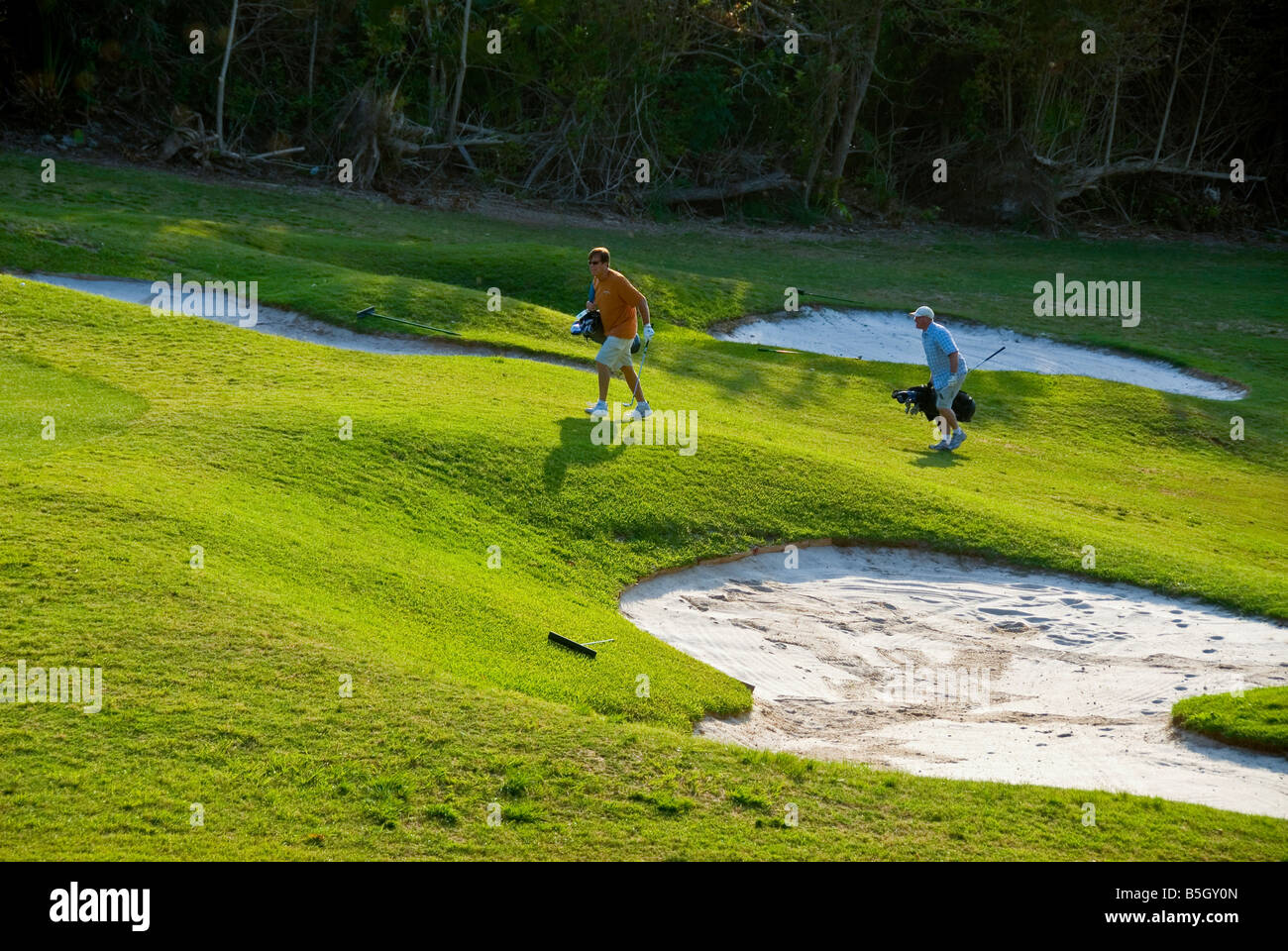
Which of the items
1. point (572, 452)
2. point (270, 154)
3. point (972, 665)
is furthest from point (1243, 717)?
point (270, 154)

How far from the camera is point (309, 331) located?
20.4 m

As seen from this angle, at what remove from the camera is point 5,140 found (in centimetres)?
3350

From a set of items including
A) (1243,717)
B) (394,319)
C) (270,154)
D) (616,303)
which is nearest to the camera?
(1243,717)

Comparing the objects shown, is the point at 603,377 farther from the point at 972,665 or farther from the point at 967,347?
the point at 967,347

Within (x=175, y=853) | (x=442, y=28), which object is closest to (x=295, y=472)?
(x=175, y=853)

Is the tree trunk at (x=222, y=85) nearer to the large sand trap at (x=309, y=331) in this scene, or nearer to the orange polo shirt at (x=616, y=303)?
the large sand trap at (x=309, y=331)

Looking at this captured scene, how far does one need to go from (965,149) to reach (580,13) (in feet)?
52.9

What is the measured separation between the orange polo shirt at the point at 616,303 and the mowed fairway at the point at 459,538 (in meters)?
1.37

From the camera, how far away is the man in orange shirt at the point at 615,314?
15586mm

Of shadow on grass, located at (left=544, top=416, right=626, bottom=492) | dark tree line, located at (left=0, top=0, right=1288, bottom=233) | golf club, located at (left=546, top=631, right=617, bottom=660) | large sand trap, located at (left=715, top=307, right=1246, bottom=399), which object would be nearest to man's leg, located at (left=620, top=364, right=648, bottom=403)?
shadow on grass, located at (left=544, top=416, right=626, bottom=492)

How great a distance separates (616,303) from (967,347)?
15.4m

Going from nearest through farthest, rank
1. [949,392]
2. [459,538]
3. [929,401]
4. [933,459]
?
[459,538], [933,459], [949,392], [929,401]

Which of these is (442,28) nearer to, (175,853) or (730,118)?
(730,118)

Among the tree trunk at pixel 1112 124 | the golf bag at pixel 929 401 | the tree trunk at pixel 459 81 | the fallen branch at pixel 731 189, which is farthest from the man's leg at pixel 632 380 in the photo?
the tree trunk at pixel 1112 124
